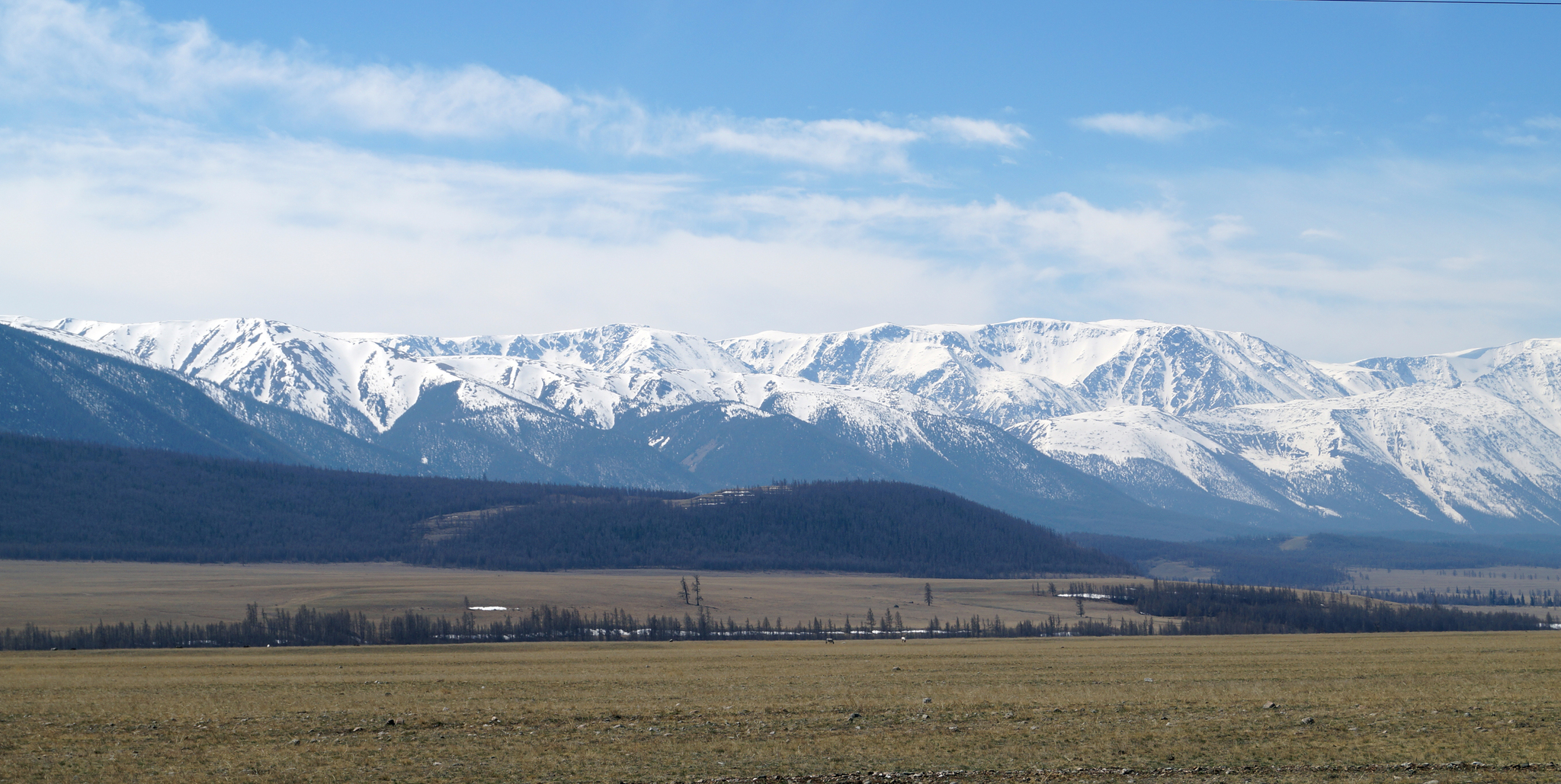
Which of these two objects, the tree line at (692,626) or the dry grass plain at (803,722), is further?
the tree line at (692,626)

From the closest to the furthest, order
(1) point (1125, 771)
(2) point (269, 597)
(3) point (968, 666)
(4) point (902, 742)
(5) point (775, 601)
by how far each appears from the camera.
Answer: (1) point (1125, 771) → (4) point (902, 742) → (3) point (968, 666) → (2) point (269, 597) → (5) point (775, 601)

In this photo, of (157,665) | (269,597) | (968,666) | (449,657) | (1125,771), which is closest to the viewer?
(1125,771)

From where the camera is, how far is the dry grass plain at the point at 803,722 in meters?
30.4

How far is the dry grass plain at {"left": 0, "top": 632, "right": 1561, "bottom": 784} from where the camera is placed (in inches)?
1198

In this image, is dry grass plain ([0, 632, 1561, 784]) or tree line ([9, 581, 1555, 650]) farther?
tree line ([9, 581, 1555, 650])

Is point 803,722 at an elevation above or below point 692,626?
above

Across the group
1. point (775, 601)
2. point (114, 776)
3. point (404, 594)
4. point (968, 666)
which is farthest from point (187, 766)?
point (775, 601)

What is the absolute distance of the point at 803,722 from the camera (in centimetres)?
3812

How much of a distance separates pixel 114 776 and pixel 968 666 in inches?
1623

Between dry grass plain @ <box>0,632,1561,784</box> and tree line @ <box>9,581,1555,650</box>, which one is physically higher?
dry grass plain @ <box>0,632,1561,784</box>

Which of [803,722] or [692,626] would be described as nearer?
[803,722]

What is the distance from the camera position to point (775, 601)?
198 m

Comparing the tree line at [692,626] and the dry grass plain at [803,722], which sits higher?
the dry grass plain at [803,722]

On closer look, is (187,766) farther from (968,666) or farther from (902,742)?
(968,666)
